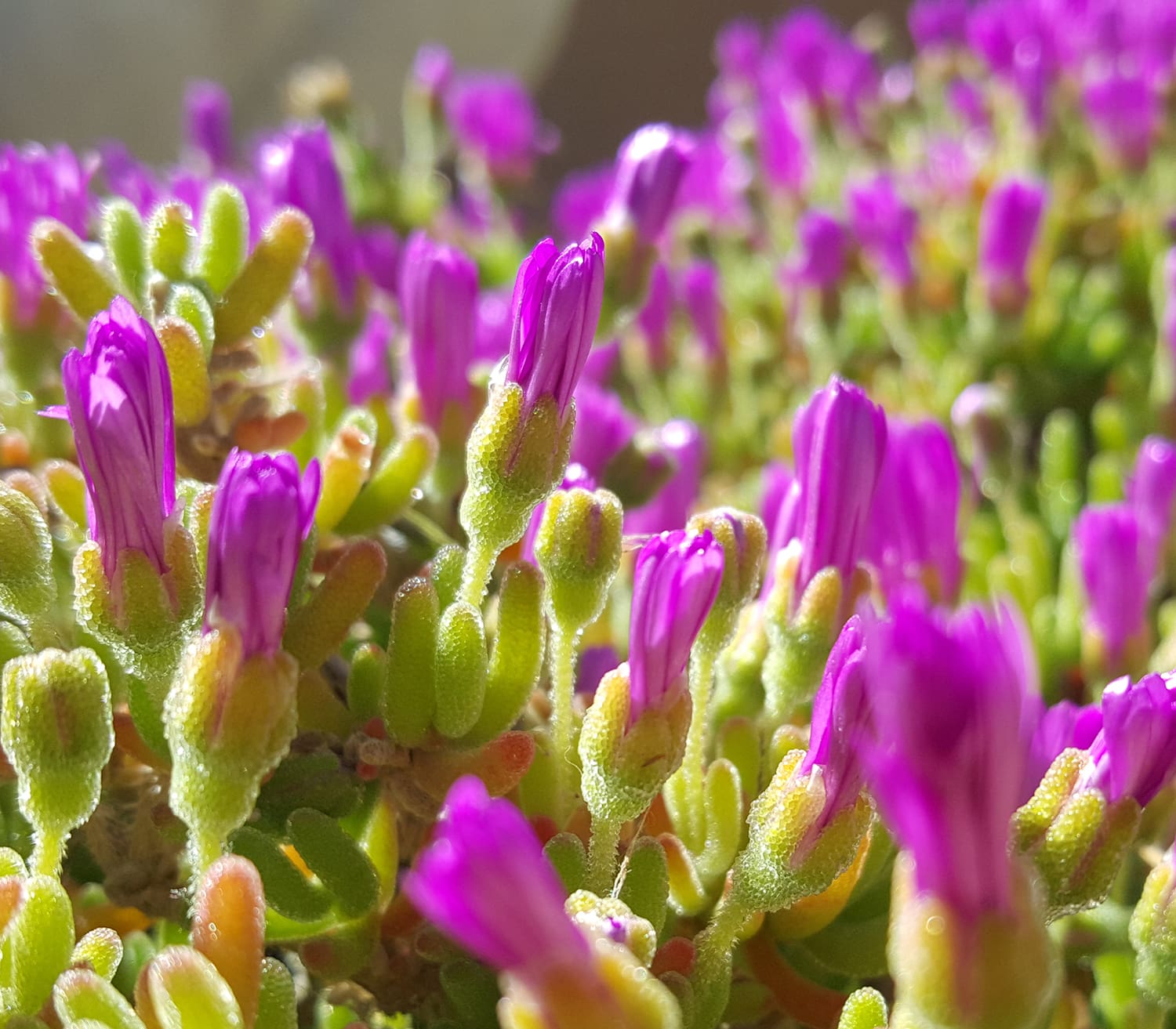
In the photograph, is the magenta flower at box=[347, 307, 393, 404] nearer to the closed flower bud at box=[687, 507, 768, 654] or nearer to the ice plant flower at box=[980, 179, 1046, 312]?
the closed flower bud at box=[687, 507, 768, 654]

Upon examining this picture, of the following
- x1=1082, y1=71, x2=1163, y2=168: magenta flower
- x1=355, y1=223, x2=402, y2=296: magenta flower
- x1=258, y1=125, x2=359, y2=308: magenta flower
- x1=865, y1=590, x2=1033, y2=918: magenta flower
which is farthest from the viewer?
x1=1082, y1=71, x2=1163, y2=168: magenta flower

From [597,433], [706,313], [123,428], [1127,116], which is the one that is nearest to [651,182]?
[597,433]

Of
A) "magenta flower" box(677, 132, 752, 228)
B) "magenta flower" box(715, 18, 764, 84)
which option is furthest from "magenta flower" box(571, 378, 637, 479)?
"magenta flower" box(715, 18, 764, 84)

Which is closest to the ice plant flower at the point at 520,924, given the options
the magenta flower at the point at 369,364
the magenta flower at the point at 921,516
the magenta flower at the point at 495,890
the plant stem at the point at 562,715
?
the magenta flower at the point at 495,890

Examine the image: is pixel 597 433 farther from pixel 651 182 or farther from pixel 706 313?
pixel 706 313

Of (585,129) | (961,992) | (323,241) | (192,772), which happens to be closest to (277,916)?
(192,772)

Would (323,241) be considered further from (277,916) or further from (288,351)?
(277,916)
